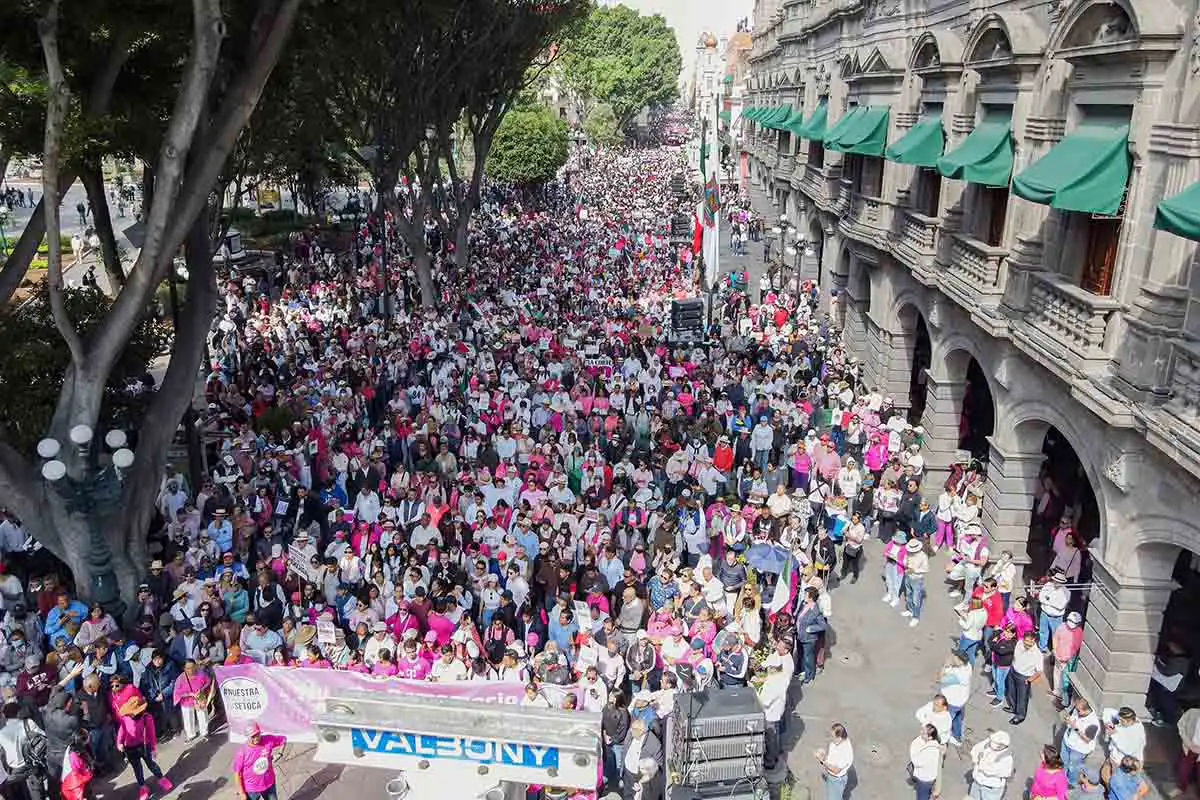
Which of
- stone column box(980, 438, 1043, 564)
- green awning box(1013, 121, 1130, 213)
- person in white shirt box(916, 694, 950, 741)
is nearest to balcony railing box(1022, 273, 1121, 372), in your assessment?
green awning box(1013, 121, 1130, 213)

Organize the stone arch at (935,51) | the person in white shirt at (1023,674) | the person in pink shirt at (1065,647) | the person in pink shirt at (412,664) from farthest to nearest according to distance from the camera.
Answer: the stone arch at (935,51)
the person in pink shirt at (1065,647)
the person in white shirt at (1023,674)
the person in pink shirt at (412,664)

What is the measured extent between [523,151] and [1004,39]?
48951 millimetres

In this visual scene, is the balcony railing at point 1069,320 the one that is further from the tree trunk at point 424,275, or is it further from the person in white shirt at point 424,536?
Answer: the tree trunk at point 424,275

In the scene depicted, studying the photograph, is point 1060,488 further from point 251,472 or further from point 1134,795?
point 251,472

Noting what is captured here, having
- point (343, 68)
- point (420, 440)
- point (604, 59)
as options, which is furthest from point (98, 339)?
point (604, 59)

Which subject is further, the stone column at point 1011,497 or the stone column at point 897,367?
the stone column at point 897,367

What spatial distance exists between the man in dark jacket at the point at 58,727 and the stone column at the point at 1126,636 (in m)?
12.8

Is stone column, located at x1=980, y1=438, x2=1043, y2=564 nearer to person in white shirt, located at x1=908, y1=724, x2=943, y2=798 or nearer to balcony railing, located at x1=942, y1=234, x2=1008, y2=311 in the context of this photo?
balcony railing, located at x1=942, y1=234, x2=1008, y2=311

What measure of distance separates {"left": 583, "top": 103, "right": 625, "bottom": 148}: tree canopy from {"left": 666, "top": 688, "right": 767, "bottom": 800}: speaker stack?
105 meters

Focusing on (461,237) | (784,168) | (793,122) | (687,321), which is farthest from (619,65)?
(687,321)

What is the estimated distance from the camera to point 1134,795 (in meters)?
10.1

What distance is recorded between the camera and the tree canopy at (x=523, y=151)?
207 ft

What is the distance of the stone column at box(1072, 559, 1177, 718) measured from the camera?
479 inches

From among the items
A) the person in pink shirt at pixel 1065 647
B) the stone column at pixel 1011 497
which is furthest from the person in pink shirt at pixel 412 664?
the stone column at pixel 1011 497
